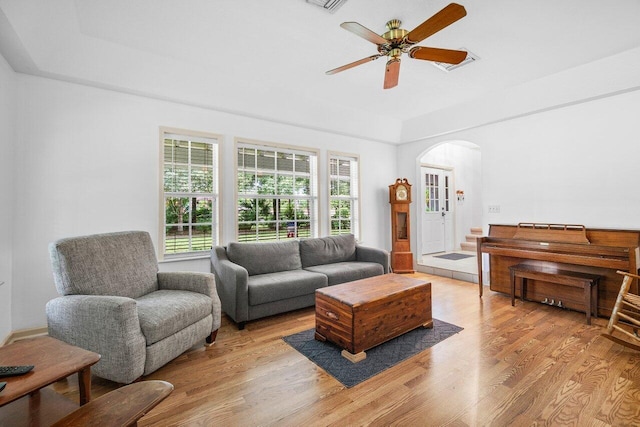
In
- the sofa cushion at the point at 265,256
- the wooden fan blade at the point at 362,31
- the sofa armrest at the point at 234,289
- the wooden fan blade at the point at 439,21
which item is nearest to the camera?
the wooden fan blade at the point at 439,21

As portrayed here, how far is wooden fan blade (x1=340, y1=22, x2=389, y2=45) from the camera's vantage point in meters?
1.99

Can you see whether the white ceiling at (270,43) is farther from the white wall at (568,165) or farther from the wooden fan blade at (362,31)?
the white wall at (568,165)

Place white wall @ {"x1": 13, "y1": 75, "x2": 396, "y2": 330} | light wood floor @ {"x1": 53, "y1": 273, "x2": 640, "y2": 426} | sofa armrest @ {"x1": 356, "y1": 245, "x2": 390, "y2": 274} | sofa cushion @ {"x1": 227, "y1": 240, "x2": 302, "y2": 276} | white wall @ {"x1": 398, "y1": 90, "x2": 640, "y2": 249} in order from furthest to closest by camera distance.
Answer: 1. sofa armrest @ {"x1": 356, "y1": 245, "x2": 390, "y2": 274}
2. sofa cushion @ {"x1": 227, "y1": 240, "x2": 302, "y2": 276}
3. white wall @ {"x1": 398, "y1": 90, "x2": 640, "y2": 249}
4. white wall @ {"x1": 13, "y1": 75, "x2": 396, "y2": 330}
5. light wood floor @ {"x1": 53, "y1": 273, "x2": 640, "y2": 426}

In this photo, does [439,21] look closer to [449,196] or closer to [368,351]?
[368,351]

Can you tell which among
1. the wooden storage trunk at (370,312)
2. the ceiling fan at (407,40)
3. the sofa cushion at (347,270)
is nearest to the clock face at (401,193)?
the sofa cushion at (347,270)

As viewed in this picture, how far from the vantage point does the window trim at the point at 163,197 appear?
134 inches

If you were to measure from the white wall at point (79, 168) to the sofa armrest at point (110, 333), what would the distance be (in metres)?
1.23

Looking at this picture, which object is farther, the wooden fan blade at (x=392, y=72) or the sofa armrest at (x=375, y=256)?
the sofa armrest at (x=375, y=256)

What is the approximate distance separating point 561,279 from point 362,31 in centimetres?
333

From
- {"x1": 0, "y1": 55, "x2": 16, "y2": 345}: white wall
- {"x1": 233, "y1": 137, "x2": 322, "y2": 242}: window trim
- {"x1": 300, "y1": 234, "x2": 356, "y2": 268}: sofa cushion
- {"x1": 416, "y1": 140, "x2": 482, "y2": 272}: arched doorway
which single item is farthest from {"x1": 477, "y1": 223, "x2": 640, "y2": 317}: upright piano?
{"x1": 0, "y1": 55, "x2": 16, "y2": 345}: white wall

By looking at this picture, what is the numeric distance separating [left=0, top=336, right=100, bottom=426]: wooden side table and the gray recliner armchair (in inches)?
18.9

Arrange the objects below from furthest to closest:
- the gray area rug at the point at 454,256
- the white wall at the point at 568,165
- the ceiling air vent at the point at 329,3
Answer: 1. the gray area rug at the point at 454,256
2. the white wall at the point at 568,165
3. the ceiling air vent at the point at 329,3

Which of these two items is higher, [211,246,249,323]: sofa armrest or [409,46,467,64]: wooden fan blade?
[409,46,467,64]: wooden fan blade

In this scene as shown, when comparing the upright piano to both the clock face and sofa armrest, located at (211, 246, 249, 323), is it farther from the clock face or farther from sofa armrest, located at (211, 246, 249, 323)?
sofa armrest, located at (211, 246, 249, 323)
